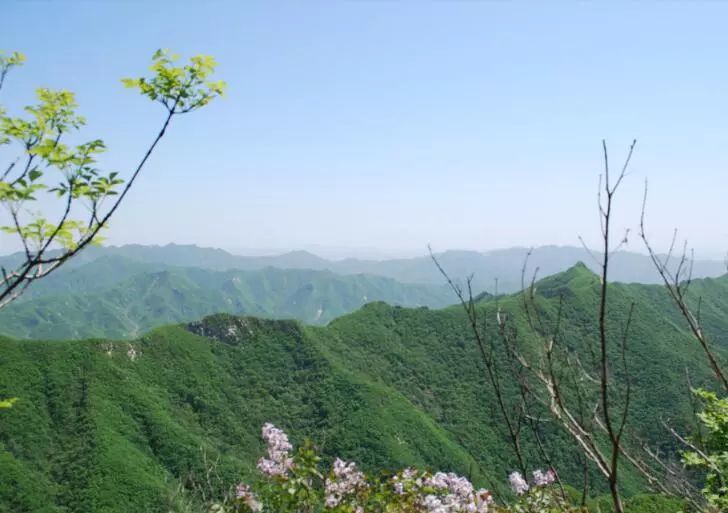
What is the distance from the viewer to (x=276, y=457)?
810 centimetres

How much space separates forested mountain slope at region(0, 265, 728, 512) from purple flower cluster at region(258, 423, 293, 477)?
60219 mm

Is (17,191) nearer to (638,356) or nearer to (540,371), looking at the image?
(540,371)

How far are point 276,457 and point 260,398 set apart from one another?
109 metres

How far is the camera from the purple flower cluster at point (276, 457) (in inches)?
306

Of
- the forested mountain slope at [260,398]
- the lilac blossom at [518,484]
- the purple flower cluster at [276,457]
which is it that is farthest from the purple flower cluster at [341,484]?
the forested mountain slope at [260,398]

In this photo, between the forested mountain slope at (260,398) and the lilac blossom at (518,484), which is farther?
the forested mountain slope at (260,398)

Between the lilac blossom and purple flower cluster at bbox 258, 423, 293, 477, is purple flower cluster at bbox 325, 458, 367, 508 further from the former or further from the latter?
the lilac blossom

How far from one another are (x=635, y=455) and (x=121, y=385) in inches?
4160

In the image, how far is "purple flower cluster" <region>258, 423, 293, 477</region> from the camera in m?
7.77

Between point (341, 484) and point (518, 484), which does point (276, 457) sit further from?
point (518, 484)

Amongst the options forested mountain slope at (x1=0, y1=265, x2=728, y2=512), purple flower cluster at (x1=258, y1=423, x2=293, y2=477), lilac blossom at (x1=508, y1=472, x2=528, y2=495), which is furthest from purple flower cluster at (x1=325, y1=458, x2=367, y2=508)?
forested mountain slope at (x1=0, y1=265, x2=728, y2=512)

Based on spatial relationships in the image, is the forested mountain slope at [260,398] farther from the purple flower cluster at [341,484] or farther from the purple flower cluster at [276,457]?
the purple flower cluster at [341,484]

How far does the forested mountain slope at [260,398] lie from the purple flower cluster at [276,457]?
6022 centimetres

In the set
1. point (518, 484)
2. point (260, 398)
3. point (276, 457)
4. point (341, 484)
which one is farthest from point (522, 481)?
point (260, 398)
